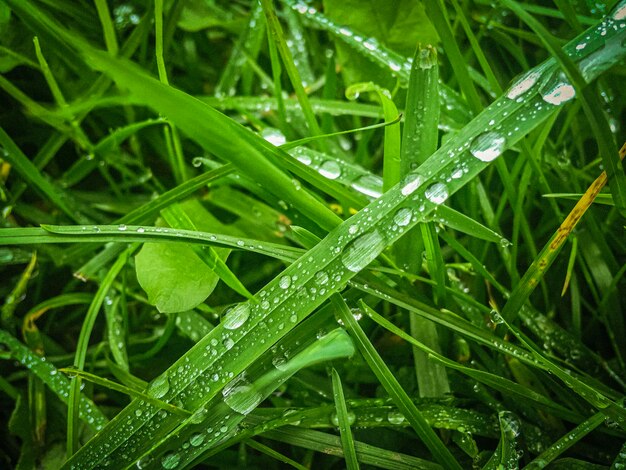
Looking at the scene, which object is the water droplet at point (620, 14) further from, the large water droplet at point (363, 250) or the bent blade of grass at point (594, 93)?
the large water droplet at point (363, 250)

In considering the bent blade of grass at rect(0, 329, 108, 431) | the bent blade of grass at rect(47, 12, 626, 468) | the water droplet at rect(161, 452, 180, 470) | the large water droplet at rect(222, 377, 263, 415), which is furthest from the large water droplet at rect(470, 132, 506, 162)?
the bent blade of grass at rect(0, 329, 108, 431)

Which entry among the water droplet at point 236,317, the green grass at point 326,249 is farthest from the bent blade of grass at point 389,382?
the water droplet at point 236,317

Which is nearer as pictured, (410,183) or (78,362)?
(410,183)

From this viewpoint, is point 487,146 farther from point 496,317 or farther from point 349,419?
point 349,419

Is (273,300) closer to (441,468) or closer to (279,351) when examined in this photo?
(279,351)

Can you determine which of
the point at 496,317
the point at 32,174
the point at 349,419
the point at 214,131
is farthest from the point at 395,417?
the point at 32,174

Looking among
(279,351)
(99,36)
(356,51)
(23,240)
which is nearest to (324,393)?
(279,351)
